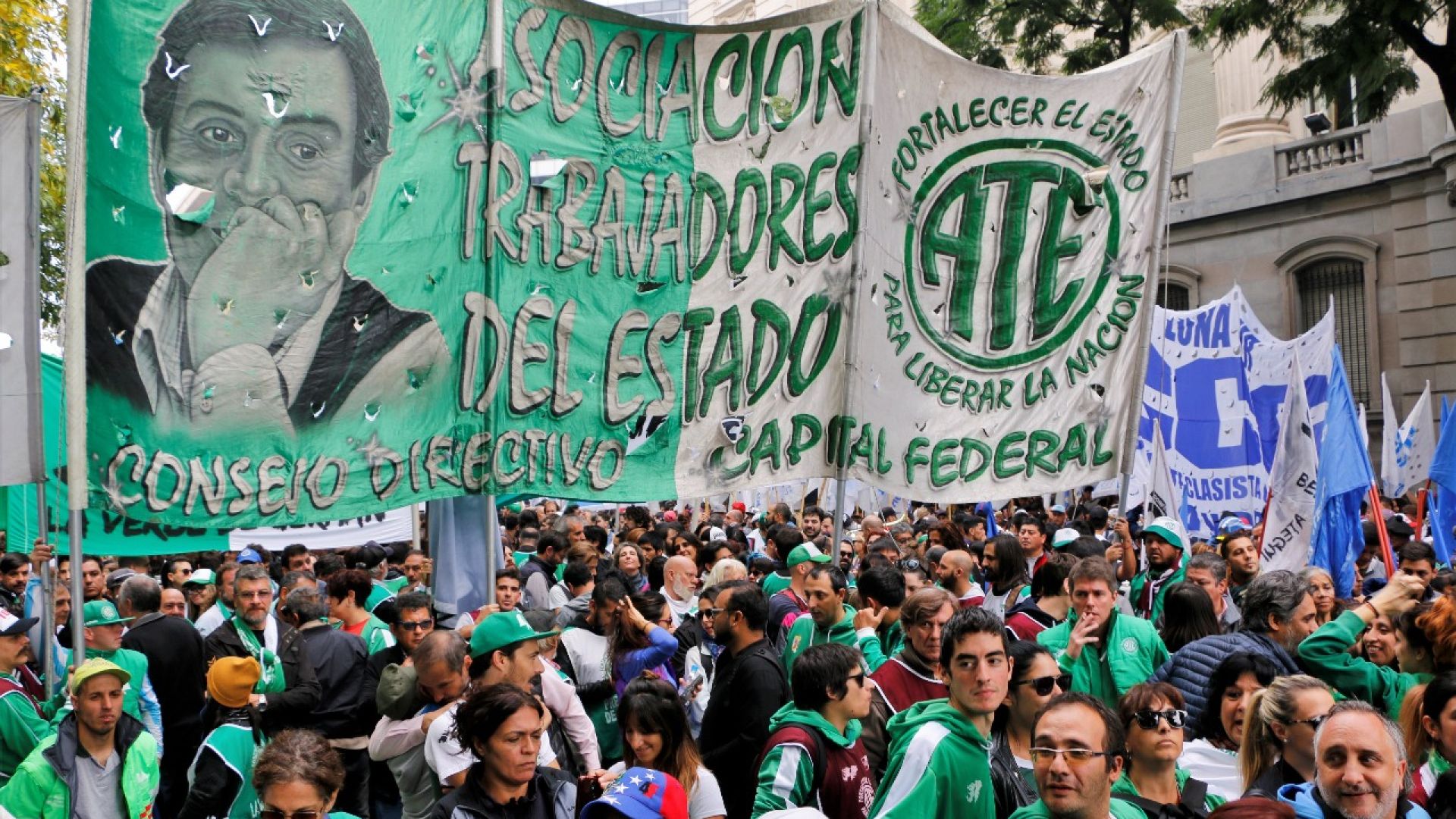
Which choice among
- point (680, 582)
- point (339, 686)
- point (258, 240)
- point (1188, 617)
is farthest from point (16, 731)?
point (1188, 617)

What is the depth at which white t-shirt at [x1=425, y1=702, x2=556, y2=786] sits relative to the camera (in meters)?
5.16

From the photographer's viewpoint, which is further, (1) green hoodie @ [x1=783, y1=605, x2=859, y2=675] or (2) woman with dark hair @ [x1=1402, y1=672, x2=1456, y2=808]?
(1) green hoodie @ [x1=783, y1=605, x2=859, y2=675]

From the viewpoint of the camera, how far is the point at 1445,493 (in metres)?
11.3

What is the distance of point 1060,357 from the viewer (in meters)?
9.27

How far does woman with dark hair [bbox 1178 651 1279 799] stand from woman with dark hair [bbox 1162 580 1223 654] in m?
1.07

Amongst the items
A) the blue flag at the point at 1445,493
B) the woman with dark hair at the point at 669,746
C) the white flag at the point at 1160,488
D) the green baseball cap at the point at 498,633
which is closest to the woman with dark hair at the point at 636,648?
the green baseball cap at the point at 498,633

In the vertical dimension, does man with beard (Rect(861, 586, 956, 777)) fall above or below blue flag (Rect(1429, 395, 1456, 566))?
below

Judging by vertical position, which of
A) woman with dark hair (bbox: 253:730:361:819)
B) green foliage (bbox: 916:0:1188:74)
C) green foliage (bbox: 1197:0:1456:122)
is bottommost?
woman with dark hair (bbox: 253:730:361:819)

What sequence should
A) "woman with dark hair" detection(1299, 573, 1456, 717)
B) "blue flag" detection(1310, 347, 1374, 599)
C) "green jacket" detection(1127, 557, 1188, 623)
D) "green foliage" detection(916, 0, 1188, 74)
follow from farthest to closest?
"green foliage" detection(916, 0, 1188, 74), "blue flag" detection(1310, 347, 1374, 599), "green jacket" detection(1127, 557, 1188, 623), "woman with dark hair" detection(1299, 573, 1456, 717)

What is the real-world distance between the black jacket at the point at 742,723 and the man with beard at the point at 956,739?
1.41 meters

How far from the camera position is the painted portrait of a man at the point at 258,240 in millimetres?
6395

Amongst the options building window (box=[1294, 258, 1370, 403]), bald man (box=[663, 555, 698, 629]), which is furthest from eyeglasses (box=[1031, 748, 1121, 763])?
building window (box=[1294, 258, 1370, 403])

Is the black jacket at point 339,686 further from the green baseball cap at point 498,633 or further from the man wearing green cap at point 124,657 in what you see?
the green baseball cap at point 498,633

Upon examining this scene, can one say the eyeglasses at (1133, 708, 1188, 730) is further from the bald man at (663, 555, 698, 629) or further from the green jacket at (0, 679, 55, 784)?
the green jacket at (0, 679, 55, 784)
